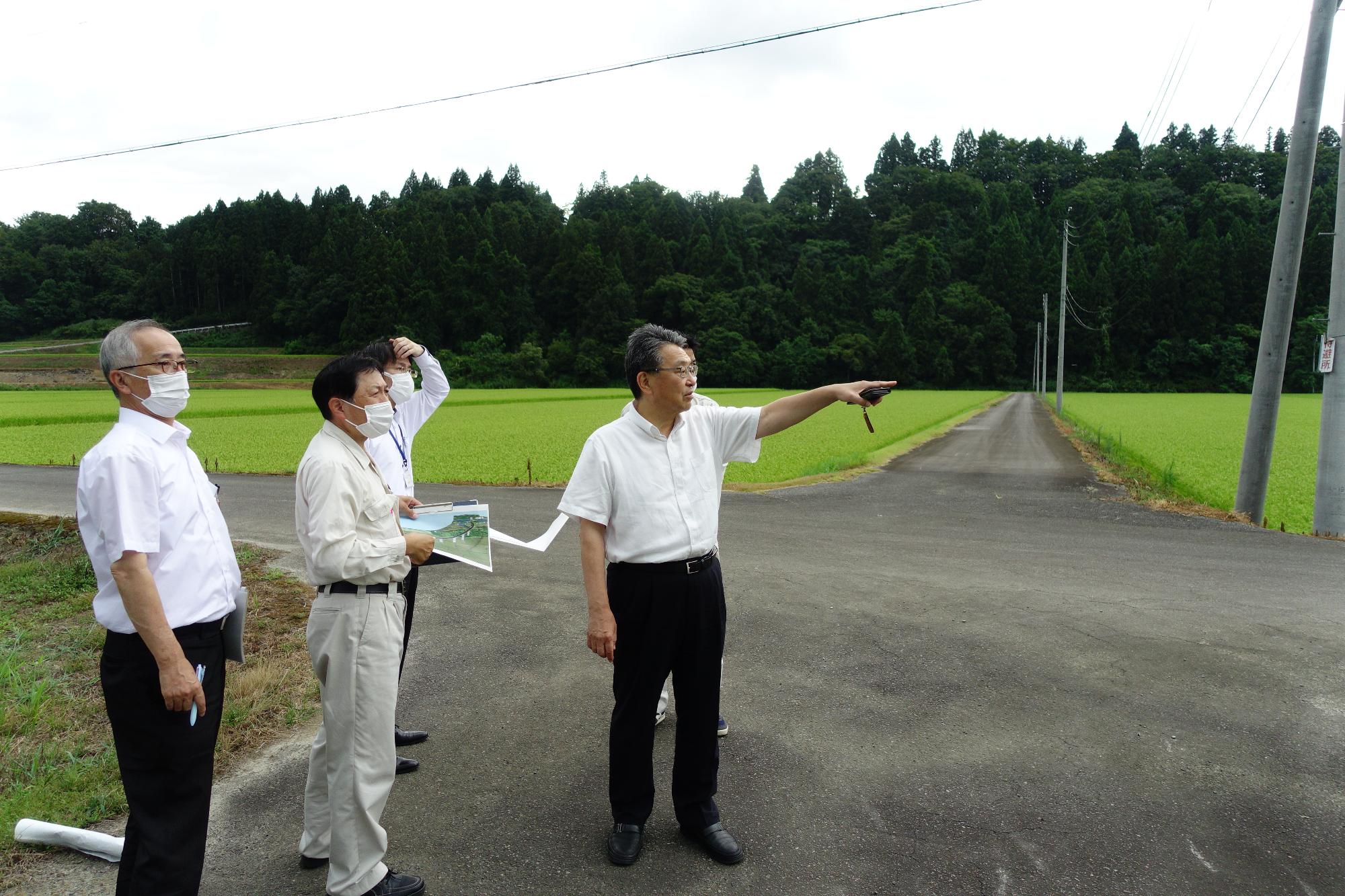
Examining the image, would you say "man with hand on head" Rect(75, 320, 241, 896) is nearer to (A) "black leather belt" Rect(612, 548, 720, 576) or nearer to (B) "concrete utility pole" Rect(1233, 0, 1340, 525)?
(A) "black leather belt" Rect(612, 548, 720, 576)

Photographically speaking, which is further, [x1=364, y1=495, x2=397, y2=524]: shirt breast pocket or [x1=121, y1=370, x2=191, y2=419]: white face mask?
[x1=364, y1=495, x2=397, y2=524]: shirt breast pocket

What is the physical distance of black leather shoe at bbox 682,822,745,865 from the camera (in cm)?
287

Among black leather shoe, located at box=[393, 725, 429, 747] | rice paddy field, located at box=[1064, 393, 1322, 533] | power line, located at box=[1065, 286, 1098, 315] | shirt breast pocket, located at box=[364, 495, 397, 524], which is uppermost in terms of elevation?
power line, located at box=[1065, 286, 1098, 315]

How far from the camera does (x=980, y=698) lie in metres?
4.27

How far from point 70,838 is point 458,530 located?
1.78m

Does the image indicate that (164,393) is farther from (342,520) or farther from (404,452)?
(404,452)

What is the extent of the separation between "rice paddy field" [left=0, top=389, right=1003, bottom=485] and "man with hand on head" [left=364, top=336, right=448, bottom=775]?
30.7 feet

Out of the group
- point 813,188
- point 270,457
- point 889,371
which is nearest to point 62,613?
point 270,457

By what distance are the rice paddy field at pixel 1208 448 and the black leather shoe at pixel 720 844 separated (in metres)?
9.64

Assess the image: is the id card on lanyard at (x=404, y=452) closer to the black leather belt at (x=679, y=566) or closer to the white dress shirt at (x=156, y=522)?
the white dress shirt at (x=156, y=522)

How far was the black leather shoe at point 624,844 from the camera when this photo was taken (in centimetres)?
287

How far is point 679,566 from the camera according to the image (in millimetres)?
2932

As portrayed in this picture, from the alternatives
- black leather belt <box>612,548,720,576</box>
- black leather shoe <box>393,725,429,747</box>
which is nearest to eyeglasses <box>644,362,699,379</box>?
black leather belt <box>612,548,720,576</box>

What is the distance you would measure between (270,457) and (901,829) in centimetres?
1801
